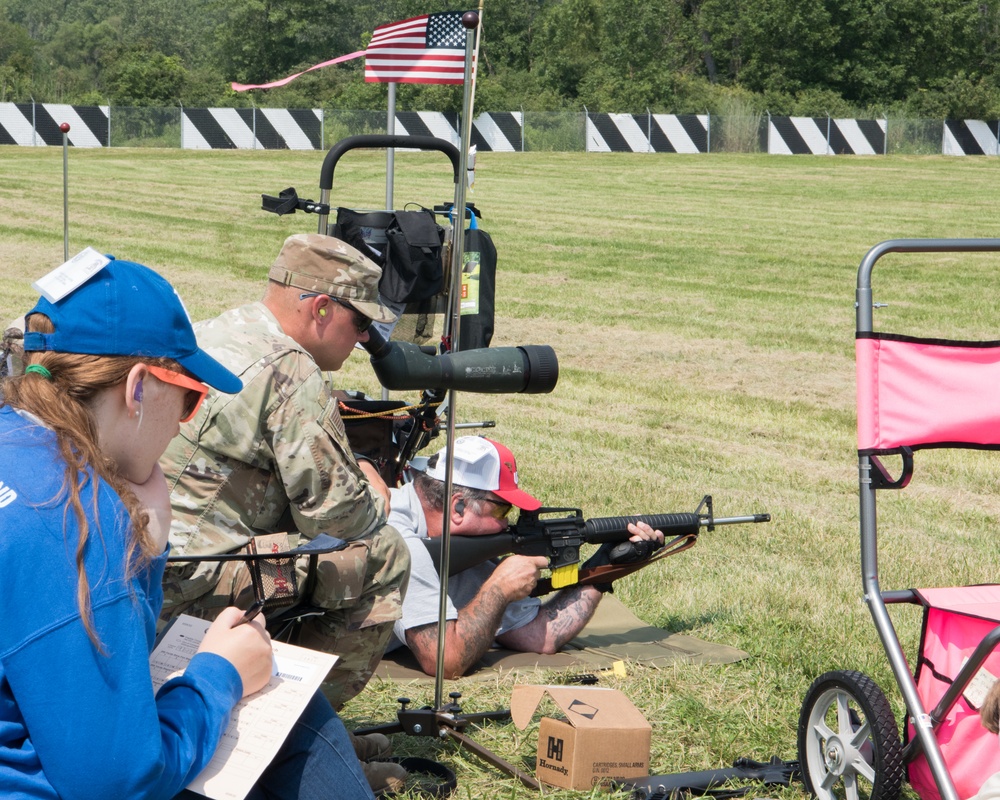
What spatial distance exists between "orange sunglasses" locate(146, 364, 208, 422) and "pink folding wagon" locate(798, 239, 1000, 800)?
1913 mm

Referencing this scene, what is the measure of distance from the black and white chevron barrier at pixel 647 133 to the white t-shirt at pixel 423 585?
34.7 metres

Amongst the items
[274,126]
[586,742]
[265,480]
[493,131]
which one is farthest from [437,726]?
[493,131]

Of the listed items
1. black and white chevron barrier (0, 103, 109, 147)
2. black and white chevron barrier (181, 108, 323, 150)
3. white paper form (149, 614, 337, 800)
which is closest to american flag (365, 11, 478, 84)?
white paper form (149, 614, 337, 800)

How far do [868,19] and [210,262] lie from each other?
43.1 m

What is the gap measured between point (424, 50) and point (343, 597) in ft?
12.5

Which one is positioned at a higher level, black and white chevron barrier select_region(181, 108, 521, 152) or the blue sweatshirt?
black and white chevron barrier select_region(181, 108, 521, 152)

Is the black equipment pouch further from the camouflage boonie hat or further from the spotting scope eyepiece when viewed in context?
the spotting scope eyepiece

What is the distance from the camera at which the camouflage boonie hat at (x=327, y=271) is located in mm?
3562

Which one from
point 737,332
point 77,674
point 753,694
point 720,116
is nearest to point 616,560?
point 753,694

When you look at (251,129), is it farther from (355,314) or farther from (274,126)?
(355,314)

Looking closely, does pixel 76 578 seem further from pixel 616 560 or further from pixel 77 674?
pixel 616 560

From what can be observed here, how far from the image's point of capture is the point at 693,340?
13.2 metres

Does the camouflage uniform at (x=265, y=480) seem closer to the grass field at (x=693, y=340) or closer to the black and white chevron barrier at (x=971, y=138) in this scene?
the grass field at (x=693, y=340)

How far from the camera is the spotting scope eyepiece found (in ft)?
11.3
